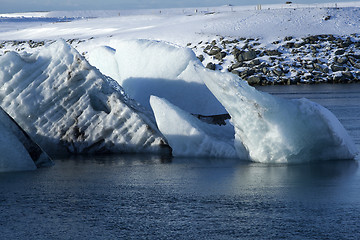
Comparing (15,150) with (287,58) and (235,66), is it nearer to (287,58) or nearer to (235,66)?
(235,66)

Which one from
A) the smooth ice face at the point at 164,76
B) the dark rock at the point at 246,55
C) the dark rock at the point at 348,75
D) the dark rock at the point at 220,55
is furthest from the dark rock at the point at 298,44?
the smooth ice face at the point at 164,76

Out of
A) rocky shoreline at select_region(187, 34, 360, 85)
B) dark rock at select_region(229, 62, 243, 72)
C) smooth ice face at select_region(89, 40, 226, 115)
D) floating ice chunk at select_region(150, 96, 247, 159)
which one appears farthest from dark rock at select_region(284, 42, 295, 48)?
floating ice chunk at select_region(150, 96, 247, 159)

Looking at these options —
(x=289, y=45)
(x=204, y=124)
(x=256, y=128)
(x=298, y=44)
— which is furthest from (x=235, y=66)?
(x=256, y=128)

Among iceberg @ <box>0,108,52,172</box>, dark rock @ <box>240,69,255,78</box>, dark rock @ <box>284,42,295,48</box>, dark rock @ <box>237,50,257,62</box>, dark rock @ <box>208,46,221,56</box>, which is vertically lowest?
iceberg @ <box>0,108,52,172</box>

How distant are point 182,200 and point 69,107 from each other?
3790mm

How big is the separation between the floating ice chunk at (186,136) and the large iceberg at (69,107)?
0.37 m

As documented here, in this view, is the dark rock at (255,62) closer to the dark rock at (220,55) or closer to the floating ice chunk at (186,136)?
the dark rock at (220,55)

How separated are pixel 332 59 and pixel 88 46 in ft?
47.6

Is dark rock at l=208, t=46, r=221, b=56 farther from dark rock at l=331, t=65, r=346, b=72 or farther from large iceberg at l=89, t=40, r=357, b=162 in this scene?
large iceberg at l=89, t=40, r=357, b=162

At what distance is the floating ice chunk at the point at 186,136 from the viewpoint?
26.5ft

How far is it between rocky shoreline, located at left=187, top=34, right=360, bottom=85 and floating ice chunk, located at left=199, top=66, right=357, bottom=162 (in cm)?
1840

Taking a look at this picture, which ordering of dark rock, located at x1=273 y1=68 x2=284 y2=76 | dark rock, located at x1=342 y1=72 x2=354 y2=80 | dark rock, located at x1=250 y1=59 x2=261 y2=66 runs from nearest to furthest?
1. dark rock, located at x1=342 y1=72 x2=354 y2=80
2. dark rock, located at x1=273 y1=68 x2=284 y2=76
3. dark rock, located at x1=250 y1=59 x2=261 y2=66

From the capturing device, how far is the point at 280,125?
7.15 metres

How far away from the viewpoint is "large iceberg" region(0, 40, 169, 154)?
8.61 meters
